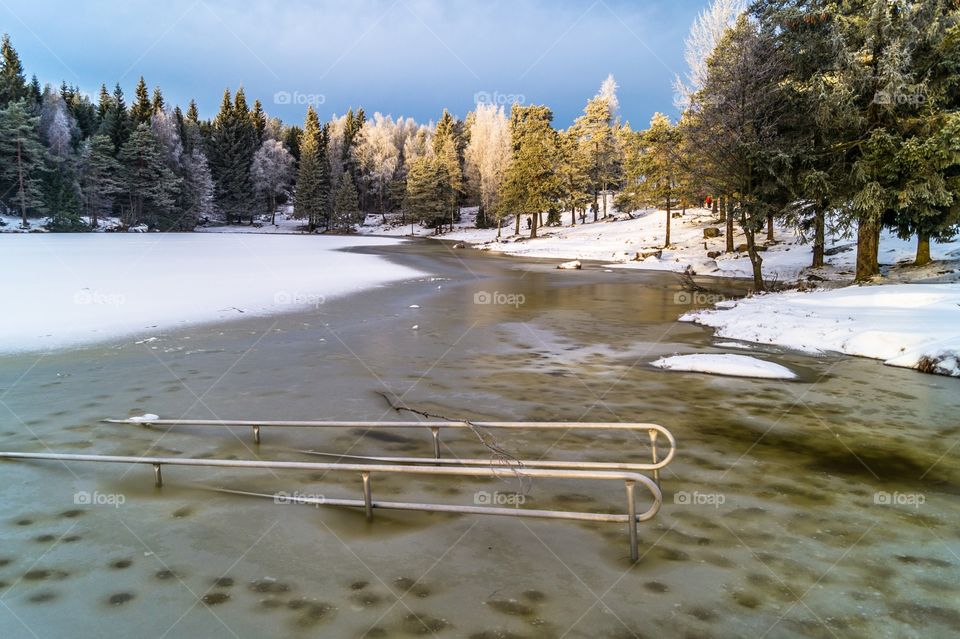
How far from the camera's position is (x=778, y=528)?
533 centimetres

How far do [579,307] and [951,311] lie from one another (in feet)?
34.8

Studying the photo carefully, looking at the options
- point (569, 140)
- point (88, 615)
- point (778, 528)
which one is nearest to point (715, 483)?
point (778, 528)

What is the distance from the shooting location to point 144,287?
21406 mm

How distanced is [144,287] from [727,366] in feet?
67.3

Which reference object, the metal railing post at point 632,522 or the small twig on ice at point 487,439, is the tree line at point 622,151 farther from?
the metal railing post at point 632,522

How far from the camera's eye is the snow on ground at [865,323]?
11969 mm

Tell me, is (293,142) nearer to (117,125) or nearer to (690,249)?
(117,125)

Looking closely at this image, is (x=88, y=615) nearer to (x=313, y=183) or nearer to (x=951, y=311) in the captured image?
(x=951, y=311)

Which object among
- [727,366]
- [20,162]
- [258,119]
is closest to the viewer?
[727,366]

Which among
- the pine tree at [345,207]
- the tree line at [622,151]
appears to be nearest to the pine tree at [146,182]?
the tree line at [622,151]

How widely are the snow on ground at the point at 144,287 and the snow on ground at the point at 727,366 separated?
41.3ft

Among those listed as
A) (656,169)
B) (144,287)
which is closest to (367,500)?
(144,287)

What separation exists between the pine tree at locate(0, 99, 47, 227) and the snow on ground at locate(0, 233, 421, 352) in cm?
3326

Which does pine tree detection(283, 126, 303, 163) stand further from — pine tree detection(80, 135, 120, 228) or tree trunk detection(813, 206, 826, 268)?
tree trunk detection(813, 206, 826, 268)
